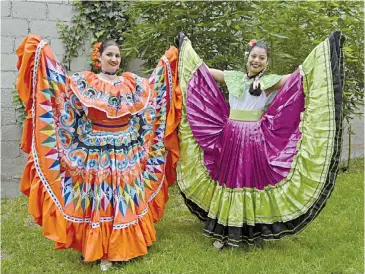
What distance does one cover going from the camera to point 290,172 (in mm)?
3109

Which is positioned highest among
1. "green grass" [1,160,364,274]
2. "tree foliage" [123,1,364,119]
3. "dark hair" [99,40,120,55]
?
"tree foliage" [123,1,364,119]

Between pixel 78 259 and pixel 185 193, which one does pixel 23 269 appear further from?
pixel 185 193

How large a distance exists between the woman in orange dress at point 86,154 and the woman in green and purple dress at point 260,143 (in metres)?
0.45

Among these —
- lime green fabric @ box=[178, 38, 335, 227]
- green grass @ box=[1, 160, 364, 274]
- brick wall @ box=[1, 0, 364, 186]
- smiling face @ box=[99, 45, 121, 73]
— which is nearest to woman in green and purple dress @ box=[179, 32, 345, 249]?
lime green fabric @ box=[178, 38, 335, 227]

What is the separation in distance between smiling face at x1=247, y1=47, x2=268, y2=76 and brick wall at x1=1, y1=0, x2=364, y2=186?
2554mm

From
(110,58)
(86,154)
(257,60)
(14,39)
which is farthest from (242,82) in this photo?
(14,39)

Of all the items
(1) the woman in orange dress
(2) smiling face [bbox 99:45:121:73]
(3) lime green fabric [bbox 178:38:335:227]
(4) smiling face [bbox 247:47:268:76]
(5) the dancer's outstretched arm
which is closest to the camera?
(1) the woman in orange dress

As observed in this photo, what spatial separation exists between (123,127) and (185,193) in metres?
0.77

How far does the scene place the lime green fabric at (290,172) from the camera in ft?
9.81

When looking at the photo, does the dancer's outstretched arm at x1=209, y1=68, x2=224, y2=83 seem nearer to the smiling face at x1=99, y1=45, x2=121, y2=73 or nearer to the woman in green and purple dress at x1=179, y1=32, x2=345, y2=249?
the woman in green and purple dress at x1=179, y1=32, x2=345, y2=249

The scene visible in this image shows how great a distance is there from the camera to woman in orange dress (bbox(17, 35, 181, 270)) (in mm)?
2742

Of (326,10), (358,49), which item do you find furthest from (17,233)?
(358,49)

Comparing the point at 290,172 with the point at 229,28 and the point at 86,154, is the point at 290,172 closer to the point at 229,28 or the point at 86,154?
the point at 86,154

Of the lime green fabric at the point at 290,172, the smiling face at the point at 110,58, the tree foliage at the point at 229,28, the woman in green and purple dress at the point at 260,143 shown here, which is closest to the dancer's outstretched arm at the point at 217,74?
the woman in green and purple dress at the point at 260,143
